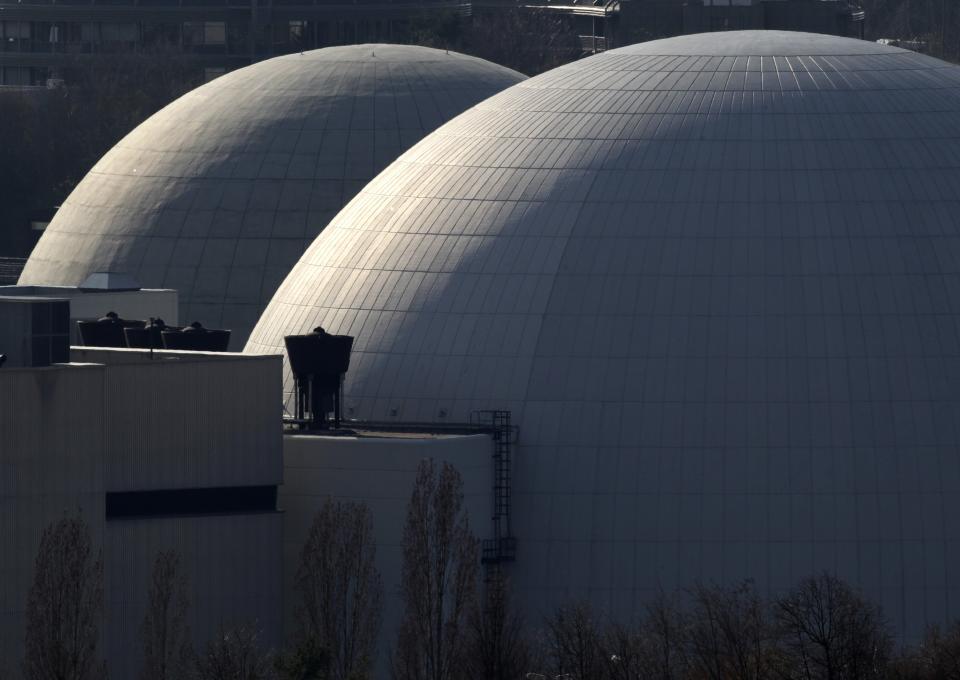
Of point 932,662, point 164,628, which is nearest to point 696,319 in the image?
point 932,662

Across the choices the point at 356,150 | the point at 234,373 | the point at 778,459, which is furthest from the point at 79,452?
the point at 356,150

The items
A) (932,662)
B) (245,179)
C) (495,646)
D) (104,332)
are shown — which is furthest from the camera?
(245,179)

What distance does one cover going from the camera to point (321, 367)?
9425cm

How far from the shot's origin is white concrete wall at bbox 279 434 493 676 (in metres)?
90.4

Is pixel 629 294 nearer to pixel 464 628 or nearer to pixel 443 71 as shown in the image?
pixel 464 628

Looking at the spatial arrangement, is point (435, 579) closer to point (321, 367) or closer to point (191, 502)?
point (191, 502)

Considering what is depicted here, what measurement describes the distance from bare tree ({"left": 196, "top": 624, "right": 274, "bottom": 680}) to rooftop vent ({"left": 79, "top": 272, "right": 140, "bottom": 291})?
41.9 m

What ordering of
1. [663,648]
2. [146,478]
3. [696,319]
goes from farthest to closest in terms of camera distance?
[696,319] → [146,478] → [663,648]

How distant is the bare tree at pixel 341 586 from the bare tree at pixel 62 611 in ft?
26.5

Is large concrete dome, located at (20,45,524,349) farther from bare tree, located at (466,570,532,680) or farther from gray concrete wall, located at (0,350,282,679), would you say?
bare tree, located at (466,570,532,680)

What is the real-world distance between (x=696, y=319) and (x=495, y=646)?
16.3 m

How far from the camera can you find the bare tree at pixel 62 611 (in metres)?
78.1

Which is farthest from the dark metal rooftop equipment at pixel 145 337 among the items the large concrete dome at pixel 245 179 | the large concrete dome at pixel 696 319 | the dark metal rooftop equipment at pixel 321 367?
the large concrete dome at pixel 245 179

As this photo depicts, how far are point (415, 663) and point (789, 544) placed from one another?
1387 cm
